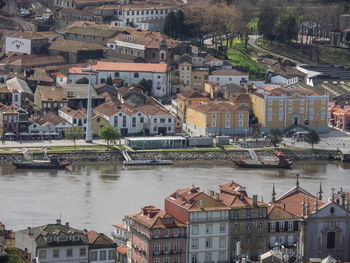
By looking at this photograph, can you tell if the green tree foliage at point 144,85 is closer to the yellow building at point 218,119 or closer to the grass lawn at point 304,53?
the yellow building at point 218,119

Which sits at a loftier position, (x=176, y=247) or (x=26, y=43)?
(x=26, y=43)

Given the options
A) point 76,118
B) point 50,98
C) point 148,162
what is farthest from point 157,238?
point 50,98

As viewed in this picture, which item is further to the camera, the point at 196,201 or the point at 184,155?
the point at 184,155

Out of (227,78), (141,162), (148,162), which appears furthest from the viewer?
(227,78)

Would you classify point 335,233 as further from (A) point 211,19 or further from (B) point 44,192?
(A) point 211,19

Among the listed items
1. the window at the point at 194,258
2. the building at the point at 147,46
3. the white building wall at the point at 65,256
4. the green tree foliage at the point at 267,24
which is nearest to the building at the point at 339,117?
the building at the point at 147,46

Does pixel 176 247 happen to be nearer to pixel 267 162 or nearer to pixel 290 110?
pixel 267 162
